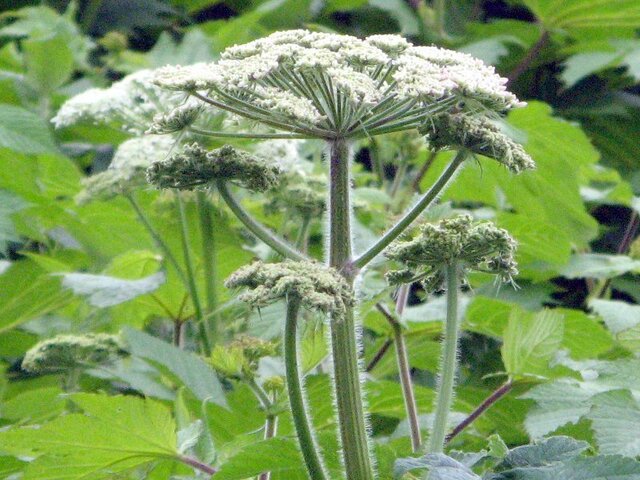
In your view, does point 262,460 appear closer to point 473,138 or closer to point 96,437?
point 96,437

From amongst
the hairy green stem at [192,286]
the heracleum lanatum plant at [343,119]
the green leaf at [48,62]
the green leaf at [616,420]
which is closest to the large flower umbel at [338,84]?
the heracleum lanatum plant at [343,119]

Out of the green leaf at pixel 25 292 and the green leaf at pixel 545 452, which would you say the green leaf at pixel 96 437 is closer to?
the green leaf at pixel 545 452

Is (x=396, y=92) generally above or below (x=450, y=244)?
above

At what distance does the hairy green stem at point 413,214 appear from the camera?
1.04 meters

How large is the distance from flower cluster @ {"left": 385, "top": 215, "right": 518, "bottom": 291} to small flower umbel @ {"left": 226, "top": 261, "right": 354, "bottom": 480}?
0.40 feet

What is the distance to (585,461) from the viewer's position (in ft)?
3.19

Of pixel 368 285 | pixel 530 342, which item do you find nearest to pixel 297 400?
pixel 530 342

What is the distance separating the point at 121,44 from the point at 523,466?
230 centimetres

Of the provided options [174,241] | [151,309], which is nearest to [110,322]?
[151,309]

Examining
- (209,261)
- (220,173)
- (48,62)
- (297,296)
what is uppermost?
(48,62)

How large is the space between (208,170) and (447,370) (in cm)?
34

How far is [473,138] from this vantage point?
102 cm

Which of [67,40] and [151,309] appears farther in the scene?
[67,40]

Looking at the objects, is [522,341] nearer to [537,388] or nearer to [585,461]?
[537,388]
